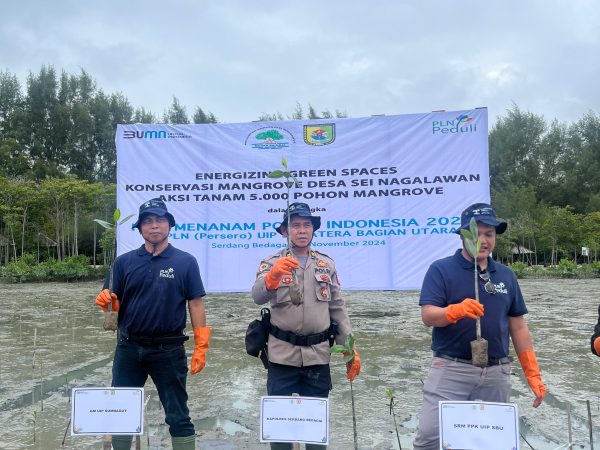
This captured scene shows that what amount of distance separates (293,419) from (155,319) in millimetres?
Answer: 883

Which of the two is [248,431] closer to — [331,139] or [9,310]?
[331,139]

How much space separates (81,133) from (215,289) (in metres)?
28.8

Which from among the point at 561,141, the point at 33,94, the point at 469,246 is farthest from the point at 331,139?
the point at 561,141

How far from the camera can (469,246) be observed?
2.05 meters

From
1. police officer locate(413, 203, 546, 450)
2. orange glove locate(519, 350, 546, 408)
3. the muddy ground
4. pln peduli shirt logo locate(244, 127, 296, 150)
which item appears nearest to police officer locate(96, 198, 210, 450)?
the muddy ground

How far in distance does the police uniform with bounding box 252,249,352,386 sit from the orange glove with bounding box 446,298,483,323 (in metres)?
0.70

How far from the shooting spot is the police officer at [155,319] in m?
2.57

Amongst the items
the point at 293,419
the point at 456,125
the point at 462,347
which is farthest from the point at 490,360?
the point at 456,125

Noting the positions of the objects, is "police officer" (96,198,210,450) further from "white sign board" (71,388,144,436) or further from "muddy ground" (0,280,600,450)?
"muddy ground" (0,280,600,450)

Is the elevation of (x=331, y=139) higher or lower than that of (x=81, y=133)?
lower

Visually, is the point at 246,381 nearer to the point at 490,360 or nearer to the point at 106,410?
the point at 106,410

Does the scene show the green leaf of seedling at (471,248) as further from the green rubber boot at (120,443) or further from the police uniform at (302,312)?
the green rubber boot at (120,443)

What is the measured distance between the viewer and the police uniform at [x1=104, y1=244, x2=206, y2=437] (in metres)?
2.57

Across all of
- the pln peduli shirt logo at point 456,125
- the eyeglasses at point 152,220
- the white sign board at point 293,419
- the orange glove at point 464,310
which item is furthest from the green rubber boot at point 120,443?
the pln peduli shirt logo at point 456,125
